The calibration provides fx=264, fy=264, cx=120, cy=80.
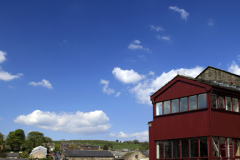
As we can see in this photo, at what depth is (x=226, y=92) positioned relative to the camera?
2259 centimetres

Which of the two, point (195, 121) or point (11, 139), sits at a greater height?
point (195, 121)

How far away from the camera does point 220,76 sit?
1147 inches

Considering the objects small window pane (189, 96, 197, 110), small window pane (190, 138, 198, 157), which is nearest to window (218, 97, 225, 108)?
small window pane (189, 96, 197, 110)

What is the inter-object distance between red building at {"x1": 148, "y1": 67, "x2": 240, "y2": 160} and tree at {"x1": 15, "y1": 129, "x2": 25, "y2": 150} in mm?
140566

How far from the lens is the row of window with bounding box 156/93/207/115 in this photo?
877 inches

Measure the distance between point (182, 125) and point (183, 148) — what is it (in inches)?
77.3

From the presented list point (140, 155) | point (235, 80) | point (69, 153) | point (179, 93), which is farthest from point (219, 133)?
point (69, 153)

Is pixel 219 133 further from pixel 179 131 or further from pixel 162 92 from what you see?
pixel 162 92

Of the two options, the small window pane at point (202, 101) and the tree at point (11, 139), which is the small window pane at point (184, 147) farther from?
the tree at point (11, 139)

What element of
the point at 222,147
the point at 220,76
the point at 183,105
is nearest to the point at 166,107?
the point at 183,105

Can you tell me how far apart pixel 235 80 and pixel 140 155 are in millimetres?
59922

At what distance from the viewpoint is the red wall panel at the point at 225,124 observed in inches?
846

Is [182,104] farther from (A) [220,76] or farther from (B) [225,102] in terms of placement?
(A) [220,76]

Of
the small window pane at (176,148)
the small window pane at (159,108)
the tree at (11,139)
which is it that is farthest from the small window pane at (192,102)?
the tree at (11,139)
